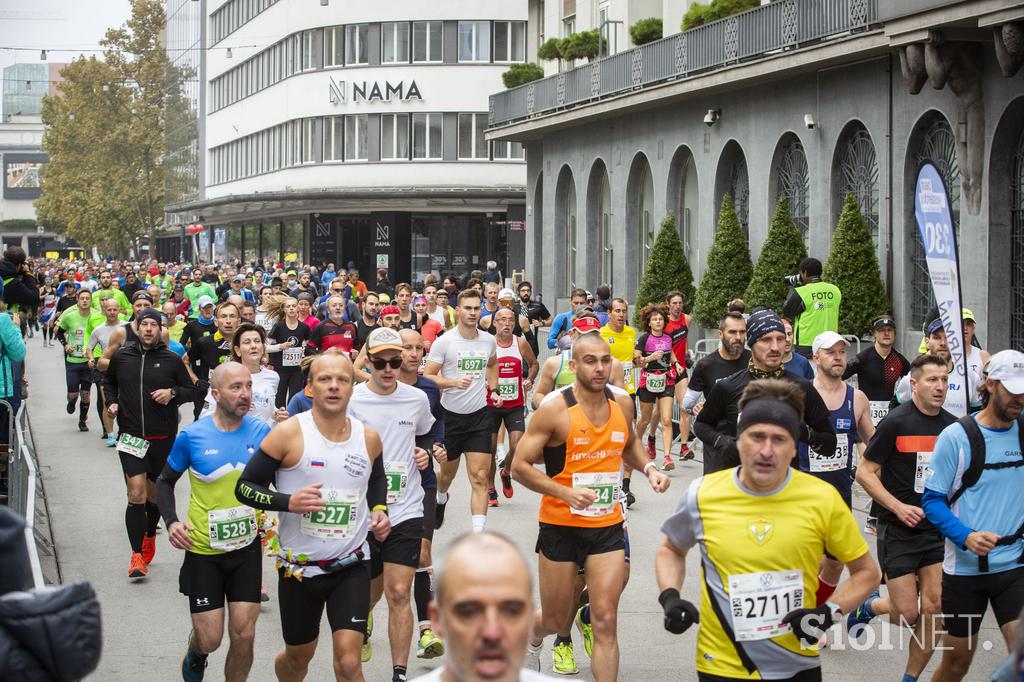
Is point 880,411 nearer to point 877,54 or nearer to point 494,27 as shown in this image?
point 877,54

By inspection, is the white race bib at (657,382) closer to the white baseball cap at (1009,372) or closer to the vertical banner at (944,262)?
the vertical banner at (944,262)

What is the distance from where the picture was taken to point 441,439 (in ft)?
31.0

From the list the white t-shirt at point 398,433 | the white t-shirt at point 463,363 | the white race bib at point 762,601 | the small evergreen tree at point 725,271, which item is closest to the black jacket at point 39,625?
the white race bib at point 762,601

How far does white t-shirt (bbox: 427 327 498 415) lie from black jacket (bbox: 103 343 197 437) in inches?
85.0

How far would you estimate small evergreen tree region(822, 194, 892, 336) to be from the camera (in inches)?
840

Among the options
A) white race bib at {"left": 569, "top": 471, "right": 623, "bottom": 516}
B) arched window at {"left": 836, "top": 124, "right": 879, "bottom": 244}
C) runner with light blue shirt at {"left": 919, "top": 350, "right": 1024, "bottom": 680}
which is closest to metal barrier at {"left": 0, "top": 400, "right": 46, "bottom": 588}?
white race bib at {"left": 569, "top": 471, "right": 623, "bottom": 516}

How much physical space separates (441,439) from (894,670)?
3.04 m

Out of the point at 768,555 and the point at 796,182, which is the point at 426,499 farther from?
the point at 796,182

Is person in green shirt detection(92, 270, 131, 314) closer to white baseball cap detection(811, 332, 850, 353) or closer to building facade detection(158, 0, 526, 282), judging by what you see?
white baseball cap detection(811, 332, 850, 353)

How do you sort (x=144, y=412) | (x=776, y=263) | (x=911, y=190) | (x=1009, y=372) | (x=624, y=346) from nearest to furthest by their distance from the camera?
(x=1009, y=372) → (x=144, y=412) → (x=624, y=346) → (x=911, y=190) → (x=776, y=263)

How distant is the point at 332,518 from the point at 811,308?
36.0 ft

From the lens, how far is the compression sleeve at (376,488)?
7.36 metres

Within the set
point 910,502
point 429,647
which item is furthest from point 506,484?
point 910,502

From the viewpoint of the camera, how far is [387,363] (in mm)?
8711
